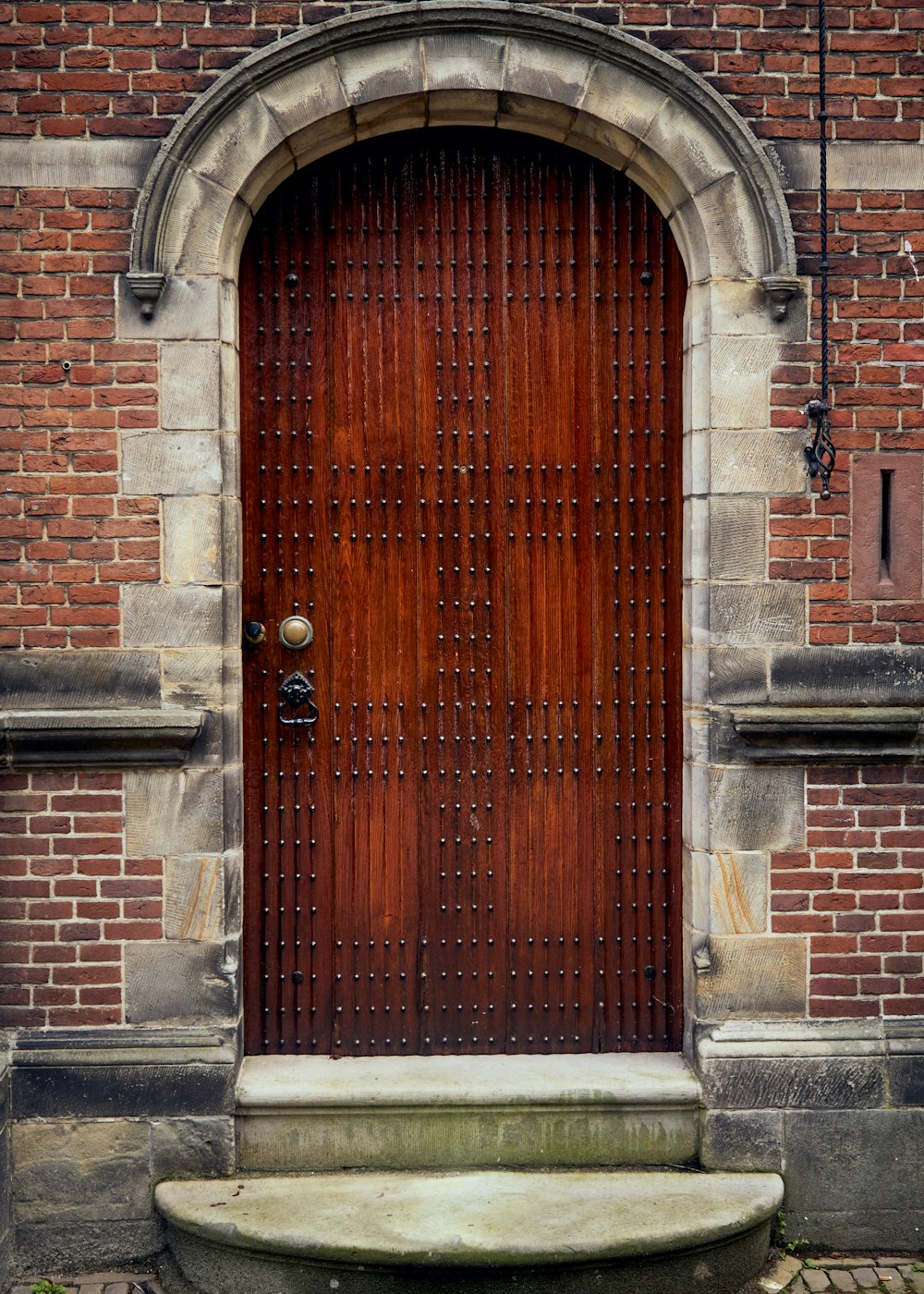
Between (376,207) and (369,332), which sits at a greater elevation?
(376,207)

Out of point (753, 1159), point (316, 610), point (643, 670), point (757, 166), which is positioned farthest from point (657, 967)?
point (757, 166)

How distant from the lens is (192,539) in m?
4.16

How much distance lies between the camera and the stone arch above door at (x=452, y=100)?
4051 millimetres

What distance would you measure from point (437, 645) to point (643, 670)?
0.77 metres

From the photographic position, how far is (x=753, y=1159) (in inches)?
164

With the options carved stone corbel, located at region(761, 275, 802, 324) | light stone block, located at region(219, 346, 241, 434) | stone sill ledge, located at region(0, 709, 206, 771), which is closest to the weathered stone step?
stone sill ledge, located at region(0, 709, 206, 771)

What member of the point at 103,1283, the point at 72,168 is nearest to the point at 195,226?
the point at 72,168

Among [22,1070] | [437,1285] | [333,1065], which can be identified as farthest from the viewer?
[333,1065]

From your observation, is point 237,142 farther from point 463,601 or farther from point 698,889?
point 698,889

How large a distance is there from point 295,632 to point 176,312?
118 centimetres

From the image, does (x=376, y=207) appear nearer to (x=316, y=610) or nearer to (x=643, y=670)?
(x=316, y=610)

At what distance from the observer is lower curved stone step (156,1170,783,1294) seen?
3703 mm

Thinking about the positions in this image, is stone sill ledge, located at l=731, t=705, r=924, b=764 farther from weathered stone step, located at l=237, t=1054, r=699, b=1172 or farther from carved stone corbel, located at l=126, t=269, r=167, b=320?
carved stone corbel, located at l=126, t=269, r=167, b=320

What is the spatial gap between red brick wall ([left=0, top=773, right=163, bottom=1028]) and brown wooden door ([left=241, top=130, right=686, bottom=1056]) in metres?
0.49
